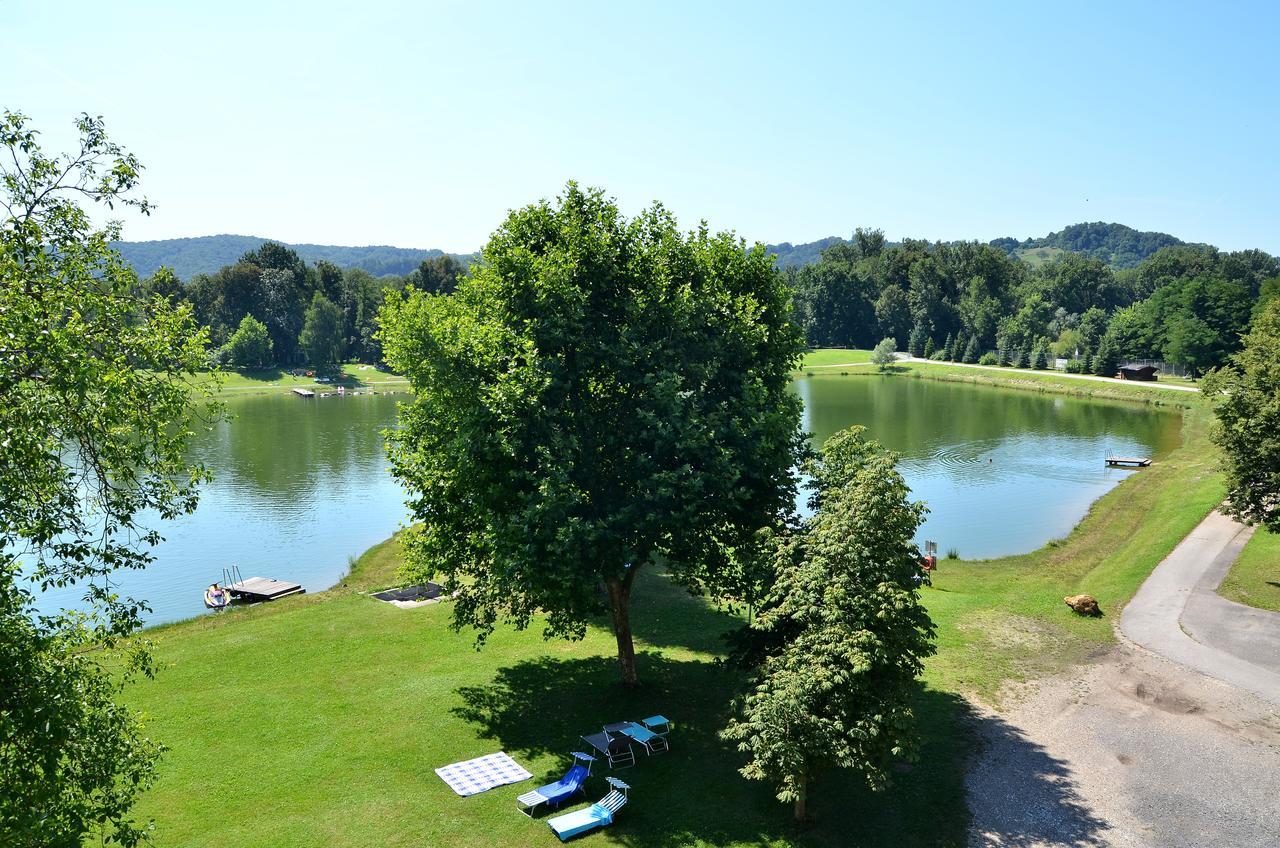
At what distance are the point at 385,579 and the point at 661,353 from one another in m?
22.7

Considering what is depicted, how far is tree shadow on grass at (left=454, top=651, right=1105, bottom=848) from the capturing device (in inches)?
695

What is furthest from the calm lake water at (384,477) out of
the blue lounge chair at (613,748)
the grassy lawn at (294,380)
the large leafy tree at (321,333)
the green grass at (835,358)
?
the green grass at (835,358)

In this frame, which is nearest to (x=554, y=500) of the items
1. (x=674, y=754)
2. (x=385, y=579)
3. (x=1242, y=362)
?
(x=674, y=754)

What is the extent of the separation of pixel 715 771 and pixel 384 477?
5004 centimetres

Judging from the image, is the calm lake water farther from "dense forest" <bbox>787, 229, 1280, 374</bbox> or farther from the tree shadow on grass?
"dense forest" <bbox>787, 229, 1280, 374</bbox>

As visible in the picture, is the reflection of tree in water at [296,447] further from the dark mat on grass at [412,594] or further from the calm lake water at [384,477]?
the dark mat on grass at [412,594]

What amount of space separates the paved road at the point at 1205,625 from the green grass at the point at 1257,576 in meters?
0.43

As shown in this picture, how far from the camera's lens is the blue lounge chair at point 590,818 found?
17375 millimetres

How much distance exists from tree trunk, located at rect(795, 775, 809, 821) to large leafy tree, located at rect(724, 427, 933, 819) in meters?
0.03

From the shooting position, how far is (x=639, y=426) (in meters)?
22.0

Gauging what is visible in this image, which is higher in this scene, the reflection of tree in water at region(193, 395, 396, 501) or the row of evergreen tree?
the row of evergreen tree

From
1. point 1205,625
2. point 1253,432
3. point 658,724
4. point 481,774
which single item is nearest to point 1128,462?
point 1253,432

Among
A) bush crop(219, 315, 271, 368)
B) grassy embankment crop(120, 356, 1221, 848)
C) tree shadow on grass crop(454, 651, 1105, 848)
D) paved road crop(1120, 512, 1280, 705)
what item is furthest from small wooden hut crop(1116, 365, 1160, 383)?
bush crop(219, 315, 271, 368)

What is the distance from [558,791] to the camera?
60.6ft
